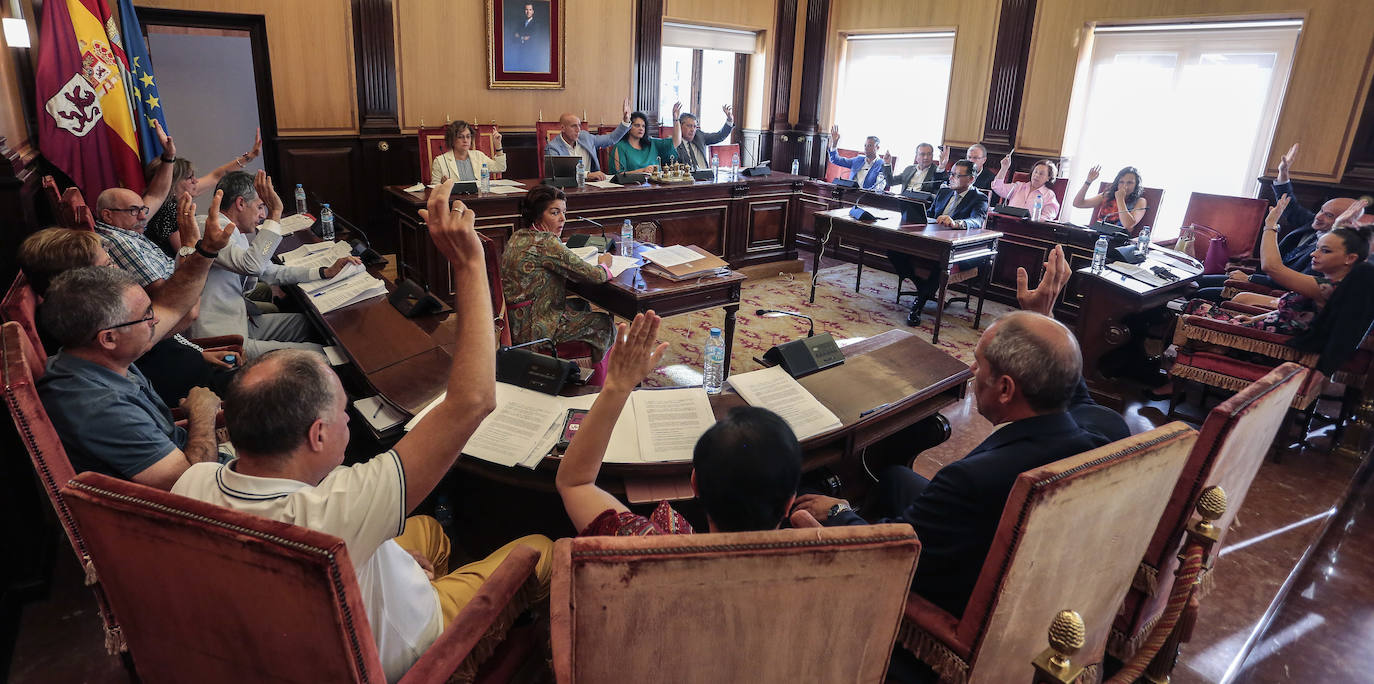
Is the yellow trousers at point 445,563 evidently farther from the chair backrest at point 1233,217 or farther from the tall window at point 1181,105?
the tall window at point 1181,105

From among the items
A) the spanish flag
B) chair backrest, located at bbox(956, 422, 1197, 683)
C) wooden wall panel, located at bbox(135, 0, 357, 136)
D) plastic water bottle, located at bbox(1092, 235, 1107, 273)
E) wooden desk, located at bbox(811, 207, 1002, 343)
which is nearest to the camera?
chair backrest, located at bbox(956, 422, 1197, 683)

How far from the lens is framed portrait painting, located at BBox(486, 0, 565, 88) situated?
260 inches

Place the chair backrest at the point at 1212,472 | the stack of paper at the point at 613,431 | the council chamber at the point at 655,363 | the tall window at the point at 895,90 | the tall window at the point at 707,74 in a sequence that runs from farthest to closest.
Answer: the tall window at the point at 707,74
the tall window at the point at 895,90
the stack of paper at the point at 613,431
the chair backrest at the point at 1212,472
the council chamber at the point at 655,363

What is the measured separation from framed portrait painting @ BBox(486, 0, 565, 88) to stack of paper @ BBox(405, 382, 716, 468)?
5531mm

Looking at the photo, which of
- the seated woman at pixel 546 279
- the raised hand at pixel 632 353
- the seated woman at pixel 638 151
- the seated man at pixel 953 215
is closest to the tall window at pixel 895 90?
the seated man at pixel 953 215

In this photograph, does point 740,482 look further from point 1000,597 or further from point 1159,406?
point 1159,406

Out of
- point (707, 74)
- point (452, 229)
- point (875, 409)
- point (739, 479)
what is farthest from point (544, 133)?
point (739, 479)

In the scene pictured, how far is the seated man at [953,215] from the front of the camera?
5.33 meters

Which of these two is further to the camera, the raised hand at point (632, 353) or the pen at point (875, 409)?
the pen at point (875, 409)

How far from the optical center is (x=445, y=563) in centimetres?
191

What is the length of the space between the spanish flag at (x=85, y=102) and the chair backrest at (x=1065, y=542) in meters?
3.95

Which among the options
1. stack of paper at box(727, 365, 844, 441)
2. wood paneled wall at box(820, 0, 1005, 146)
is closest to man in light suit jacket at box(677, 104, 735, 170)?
wood paneled wall at box(820, 0, 1005, 146)

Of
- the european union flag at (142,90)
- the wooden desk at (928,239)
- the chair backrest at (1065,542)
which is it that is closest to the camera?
the chair backrest at (1065,542)

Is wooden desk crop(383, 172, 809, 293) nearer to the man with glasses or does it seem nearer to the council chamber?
the council chamber
